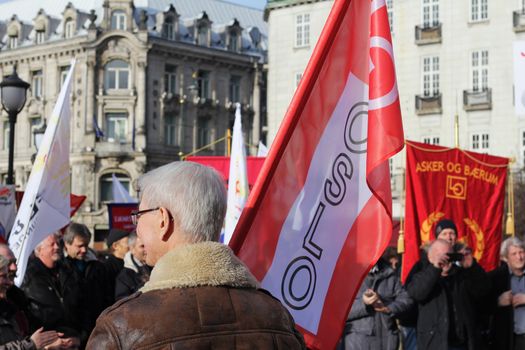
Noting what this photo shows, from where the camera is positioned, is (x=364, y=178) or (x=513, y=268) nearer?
(x=364, y=178)

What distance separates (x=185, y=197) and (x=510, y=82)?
36.0 m

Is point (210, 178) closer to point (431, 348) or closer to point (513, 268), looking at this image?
point (431, 348)

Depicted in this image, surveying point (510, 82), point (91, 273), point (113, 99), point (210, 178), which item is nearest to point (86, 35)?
point (113, 99)

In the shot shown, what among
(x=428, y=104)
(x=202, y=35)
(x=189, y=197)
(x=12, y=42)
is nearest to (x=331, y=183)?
(x=189, y=197)

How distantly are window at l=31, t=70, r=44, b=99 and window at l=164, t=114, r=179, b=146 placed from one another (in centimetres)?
820

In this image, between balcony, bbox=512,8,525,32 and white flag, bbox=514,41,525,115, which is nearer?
white flag, bbox=514,41,525,115

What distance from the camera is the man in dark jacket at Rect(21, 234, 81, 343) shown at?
7410 millimetres

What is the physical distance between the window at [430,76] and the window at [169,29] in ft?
90.4

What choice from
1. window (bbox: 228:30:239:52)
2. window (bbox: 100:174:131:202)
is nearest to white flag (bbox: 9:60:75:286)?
window (bbox: 100:174:131:202)

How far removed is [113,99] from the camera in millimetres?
61188

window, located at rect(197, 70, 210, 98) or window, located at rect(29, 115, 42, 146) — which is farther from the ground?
window, located at rect(197, 70, 210, 98)

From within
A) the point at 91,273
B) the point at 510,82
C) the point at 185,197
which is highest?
the point at 510,82

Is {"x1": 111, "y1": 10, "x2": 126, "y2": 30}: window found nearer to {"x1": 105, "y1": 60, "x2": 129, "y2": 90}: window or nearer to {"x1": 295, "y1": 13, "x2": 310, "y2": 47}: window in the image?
{"x1": 105, "y1": 60, "x2": 129, "y2": 90}: window

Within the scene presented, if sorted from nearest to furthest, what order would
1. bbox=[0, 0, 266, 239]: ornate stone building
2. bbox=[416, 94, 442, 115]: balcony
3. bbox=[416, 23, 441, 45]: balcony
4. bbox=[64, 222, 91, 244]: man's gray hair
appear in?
1. bbox=[64, 222, 91, 244]: man's gray hair
2. bbox=[416, 23, 441, 45]: balcony
3. bbox=[416, 94, 442, 115]: balcony
4. bbox=[0, 0, 266, 239]: ornate stone building
